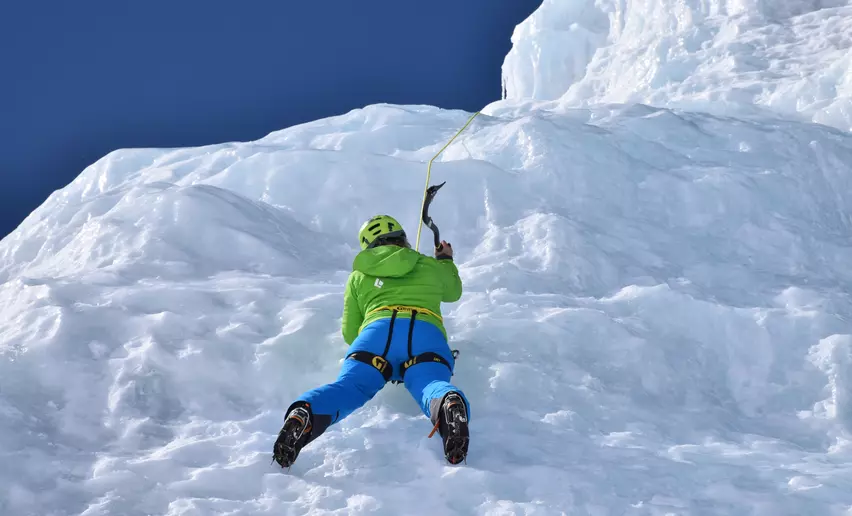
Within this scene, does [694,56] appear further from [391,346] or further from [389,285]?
[391,346]

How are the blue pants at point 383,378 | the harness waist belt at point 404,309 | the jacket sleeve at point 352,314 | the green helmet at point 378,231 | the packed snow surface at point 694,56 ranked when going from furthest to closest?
1. the packed snow surface at point 694,56
2. the green helmet at point 378,231
3. the jacket sleeve at point 352,314
4. the harness waist belt at point 404,309
5. the blue pants at point 383,378

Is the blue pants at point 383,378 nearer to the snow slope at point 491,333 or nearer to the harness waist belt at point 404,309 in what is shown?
the harness waist belt at point 404,309

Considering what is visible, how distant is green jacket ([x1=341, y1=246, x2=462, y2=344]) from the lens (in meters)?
4.23

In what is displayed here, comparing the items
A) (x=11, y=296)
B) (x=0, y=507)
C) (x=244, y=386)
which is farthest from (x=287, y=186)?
(x=0, y=507)

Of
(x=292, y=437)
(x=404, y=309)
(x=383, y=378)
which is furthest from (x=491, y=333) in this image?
(x=292, y=437)

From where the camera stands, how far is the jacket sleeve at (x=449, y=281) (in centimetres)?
448

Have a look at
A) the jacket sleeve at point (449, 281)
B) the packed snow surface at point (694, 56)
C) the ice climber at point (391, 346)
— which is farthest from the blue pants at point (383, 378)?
the packed snow surface at point (694, 56)

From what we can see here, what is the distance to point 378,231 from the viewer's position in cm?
460

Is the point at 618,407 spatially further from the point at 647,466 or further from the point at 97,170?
the point at 97,170

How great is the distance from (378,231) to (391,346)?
2.96 feet

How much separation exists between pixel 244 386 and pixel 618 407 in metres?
2.14

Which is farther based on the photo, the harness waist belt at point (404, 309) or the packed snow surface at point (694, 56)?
the packed snow surface at point (694, 56)

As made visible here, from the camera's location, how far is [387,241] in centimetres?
457

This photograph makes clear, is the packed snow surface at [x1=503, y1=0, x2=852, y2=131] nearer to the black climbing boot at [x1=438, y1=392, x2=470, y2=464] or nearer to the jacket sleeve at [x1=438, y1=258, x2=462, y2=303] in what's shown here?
the jacket sleeve at [x1=438, y1=258, x2=462, y2=303]
